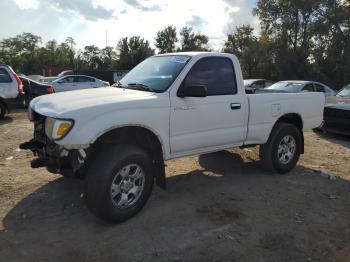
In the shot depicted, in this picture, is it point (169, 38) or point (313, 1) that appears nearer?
point (313, 1)

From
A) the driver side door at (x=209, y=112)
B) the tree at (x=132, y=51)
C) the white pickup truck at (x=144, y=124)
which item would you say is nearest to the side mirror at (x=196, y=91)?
the white pickup truck at (x=144, y=124)

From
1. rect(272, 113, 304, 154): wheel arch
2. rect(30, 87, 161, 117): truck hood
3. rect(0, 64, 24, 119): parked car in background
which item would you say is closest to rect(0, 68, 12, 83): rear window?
rect(0, 64, 24, 119): parked car in background

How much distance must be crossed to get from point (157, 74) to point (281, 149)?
2634 mm

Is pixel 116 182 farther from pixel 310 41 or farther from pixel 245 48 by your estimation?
pixel 245 48

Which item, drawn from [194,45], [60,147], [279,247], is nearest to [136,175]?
[60,147]

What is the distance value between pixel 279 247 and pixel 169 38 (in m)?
72.0

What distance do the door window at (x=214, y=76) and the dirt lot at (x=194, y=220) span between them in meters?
1.47

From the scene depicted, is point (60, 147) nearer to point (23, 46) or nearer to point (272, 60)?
point (272, 60)

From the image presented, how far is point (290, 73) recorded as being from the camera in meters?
41.1

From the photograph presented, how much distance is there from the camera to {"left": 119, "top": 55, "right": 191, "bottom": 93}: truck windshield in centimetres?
528

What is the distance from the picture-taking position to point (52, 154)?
4738 mm

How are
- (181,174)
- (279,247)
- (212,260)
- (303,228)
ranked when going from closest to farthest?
(212,260)
(279,247)
(303,228)
(181,174)

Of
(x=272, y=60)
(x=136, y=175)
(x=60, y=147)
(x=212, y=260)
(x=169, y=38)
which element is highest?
(x=169, y=38)

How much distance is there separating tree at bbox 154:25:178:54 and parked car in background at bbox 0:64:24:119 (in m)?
61.5
